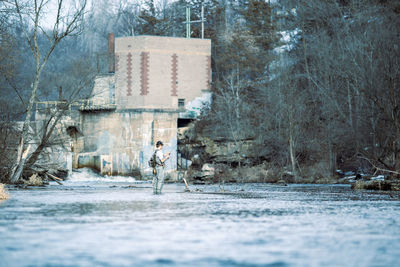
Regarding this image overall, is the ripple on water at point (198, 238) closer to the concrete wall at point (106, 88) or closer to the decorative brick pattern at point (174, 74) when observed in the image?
the decorative brick pattern at point (174, 74)

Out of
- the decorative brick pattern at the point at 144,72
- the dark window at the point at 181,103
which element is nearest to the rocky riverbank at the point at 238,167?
the dark window at the point at 181,103

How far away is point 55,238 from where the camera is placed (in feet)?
27.1

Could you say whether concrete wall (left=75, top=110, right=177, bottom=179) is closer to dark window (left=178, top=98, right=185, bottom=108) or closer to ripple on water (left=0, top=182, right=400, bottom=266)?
dark window (left=178, top=98, right=185, bottom=108)

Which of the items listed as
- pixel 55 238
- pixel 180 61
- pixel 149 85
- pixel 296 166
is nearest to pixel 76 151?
pixel 149 85

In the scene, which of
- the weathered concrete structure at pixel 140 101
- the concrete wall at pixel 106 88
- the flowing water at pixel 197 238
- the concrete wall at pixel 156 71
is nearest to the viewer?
the flowing water at pixel 197 238

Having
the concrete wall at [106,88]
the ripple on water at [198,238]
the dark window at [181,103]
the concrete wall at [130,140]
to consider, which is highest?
the concrete wall at [106,88]

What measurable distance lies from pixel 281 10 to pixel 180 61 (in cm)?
1706

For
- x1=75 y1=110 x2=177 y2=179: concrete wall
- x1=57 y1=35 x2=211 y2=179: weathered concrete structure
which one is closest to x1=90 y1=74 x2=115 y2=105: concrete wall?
x1=57 y1=35 x2=211 y2=179: weathered concrete structure

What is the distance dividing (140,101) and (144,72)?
2979 mm

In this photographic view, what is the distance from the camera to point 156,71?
6341cm

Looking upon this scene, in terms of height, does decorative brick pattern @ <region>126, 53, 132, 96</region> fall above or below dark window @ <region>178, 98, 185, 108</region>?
above

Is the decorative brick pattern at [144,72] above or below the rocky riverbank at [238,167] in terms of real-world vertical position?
above

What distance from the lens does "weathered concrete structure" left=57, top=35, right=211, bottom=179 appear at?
61656 mm

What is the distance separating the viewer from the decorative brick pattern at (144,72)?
63.0 meters
